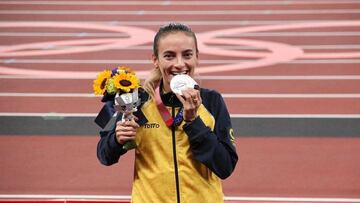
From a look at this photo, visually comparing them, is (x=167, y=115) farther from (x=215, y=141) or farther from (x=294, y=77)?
(x=294, y=77)

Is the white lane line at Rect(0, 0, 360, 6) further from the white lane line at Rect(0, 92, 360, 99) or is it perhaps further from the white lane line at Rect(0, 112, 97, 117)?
the white lane line at Rect(0, 112, 97, 117)

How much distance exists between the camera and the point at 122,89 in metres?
3.07

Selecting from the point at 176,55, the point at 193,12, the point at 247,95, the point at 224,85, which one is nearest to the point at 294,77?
the point at 224,85

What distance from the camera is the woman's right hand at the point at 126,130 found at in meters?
3.04

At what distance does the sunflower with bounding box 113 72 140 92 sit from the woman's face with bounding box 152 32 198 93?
127mm

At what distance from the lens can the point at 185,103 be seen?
2979 mm

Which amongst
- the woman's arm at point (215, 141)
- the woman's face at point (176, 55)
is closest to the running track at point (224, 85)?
the woman's arm at point (215, 141)

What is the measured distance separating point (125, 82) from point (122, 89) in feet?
0.11

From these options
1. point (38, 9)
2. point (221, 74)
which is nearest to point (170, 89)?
point (221, 74)

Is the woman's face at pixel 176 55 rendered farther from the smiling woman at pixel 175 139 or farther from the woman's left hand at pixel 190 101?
the woman's left hand at pixel 190 101

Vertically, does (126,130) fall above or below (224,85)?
below

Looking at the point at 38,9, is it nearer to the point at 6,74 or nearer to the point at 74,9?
the point at 74,9

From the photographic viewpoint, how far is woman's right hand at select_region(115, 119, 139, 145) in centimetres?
304

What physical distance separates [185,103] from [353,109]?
718 centimetres
